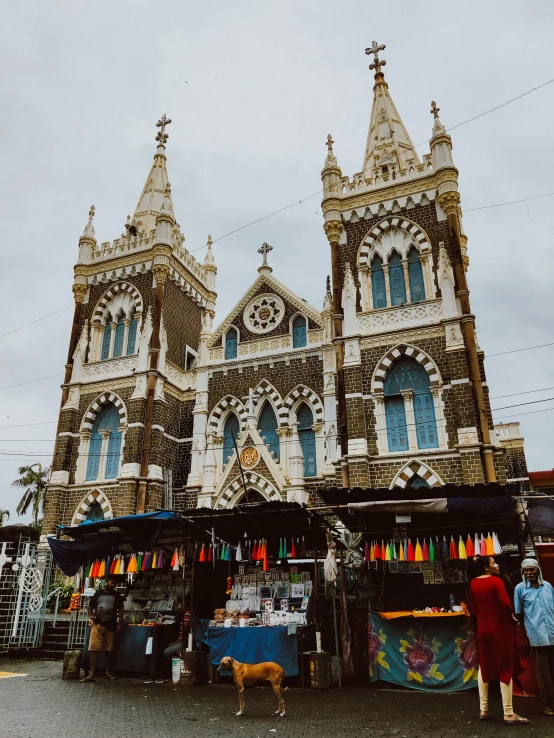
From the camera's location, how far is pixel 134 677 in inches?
494

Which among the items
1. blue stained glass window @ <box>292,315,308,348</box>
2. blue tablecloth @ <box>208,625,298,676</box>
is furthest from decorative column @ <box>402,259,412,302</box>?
blue tablecloth @ <box>208,625,298,676</box>

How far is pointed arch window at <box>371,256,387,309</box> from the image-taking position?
21.8 m

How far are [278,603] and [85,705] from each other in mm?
4930

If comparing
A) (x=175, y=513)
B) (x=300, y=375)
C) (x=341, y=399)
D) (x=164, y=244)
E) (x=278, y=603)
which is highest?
(x=164, y=244)

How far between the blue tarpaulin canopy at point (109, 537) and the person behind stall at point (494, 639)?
21.8 feet

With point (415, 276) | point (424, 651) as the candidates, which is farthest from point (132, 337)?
point (424, 651)

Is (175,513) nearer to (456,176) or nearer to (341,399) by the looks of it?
(341,399)

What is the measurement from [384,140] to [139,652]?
23.1 metres

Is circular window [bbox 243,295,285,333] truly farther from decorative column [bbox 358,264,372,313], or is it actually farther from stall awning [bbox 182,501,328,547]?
stall awning [bbox 182,501,328,547]

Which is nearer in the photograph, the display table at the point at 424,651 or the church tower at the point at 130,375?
the display table at the point at 424,651

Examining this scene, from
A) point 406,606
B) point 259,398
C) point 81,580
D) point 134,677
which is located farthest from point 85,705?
point 259,398

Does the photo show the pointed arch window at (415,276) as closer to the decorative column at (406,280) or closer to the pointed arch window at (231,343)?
the decorative column at (406,280)

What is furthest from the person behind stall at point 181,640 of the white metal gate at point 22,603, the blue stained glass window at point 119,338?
the blue stained glass window at point 119,338

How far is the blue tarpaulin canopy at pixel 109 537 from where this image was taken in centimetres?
1264
